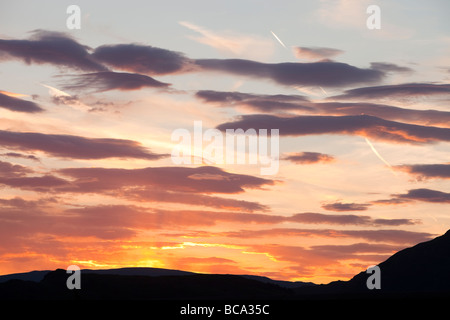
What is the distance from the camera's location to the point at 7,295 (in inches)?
7057
